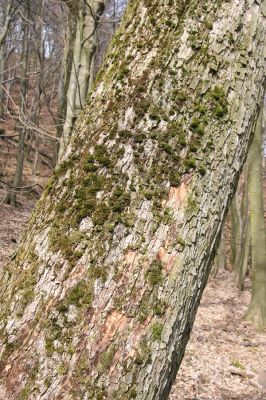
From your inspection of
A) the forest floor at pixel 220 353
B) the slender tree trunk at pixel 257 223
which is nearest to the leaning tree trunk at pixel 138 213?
the forest floor at pixel 220 353

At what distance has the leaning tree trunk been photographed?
1224 mm

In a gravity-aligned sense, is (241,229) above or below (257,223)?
below

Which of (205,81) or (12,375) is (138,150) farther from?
(12,375)

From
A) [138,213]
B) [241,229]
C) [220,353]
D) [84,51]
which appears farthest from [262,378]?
[241,229]

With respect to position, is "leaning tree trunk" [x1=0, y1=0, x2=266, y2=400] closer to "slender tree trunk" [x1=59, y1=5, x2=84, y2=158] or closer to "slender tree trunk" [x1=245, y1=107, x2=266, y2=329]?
"slender tree trunk" [x1=59, y1=5, x2=84, y2=158]

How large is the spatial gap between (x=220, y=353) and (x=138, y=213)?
695 cm

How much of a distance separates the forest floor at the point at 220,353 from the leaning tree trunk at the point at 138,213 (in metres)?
4.76

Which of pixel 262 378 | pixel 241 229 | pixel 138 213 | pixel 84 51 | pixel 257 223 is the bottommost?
pixel 241 229

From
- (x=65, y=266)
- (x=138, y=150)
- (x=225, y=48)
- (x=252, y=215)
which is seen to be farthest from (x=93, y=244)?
(x=252, y=215)

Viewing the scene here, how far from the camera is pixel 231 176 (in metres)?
1.47

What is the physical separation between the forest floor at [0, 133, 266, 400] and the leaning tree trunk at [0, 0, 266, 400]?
4759 mm

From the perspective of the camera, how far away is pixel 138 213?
132 centimetres

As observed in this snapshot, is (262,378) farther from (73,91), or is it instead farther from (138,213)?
(138,213)

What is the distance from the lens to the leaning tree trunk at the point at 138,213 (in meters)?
1.22
